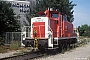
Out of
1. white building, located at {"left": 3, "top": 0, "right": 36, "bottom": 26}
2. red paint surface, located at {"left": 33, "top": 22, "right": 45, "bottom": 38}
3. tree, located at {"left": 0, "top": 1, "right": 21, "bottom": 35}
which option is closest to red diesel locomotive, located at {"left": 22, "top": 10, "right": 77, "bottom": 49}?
red paint surface, located at {"left": 33, "top": 22, "right": 45, "bottom": 38}

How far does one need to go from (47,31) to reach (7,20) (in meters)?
11.0

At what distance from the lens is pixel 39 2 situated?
134ft

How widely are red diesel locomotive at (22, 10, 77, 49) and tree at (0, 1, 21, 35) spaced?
27.1ft

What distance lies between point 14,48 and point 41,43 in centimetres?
623

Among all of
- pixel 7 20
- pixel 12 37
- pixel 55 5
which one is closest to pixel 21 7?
pixel 55 5

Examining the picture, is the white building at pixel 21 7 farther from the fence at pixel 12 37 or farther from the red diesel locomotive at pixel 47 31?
the red diesel locomotive at pixel 47 31

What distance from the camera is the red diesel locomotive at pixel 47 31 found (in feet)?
51.5

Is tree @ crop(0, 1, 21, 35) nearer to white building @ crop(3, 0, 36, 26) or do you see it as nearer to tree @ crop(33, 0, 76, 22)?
tree @ crop(33, 0, 76, 22)

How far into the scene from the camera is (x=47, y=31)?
16.6m

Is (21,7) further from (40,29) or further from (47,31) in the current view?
Answer: (47,31)

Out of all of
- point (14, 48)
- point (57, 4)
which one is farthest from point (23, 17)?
point (14, 48)

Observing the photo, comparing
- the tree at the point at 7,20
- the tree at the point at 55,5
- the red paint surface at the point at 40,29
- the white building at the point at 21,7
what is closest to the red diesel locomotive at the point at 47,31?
the red paint surface at the point at 40,29

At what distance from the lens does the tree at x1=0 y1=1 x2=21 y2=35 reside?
25.7 meters

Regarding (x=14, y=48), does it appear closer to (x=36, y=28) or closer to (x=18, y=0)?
(x=36, y=28)
